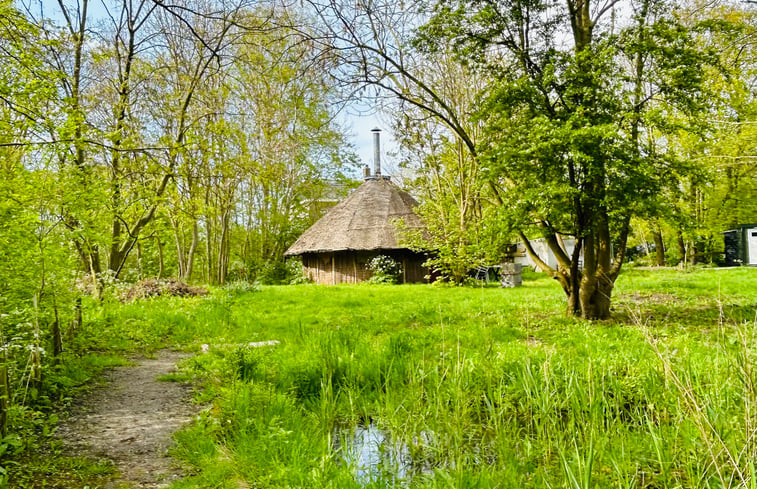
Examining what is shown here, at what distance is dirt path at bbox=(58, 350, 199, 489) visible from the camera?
2635 millimetres

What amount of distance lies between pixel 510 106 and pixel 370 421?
16.0 ft

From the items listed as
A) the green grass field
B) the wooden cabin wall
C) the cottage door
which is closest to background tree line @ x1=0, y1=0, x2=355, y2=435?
the green grass field

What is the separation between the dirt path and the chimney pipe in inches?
734

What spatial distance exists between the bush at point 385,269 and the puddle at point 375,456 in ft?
43.0

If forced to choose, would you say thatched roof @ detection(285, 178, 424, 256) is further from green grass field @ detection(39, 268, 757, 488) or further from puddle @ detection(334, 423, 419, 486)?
puddle @ detection(334, 423, 419, 486)

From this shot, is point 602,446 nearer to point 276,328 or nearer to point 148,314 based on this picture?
point 276,328

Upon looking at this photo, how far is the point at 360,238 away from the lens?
1806 cm

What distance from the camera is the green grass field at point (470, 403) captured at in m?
2.55

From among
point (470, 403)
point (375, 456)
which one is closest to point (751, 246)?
point (470, 403)

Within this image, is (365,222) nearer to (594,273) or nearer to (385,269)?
(385,269)

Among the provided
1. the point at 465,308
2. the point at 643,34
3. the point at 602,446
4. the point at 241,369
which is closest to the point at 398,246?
the point at 465,308

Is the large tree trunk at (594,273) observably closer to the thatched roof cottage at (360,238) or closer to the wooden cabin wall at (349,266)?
the thatched roof cottage at (360,238)

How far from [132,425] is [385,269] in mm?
14064

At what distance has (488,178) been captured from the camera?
684 centimetres
